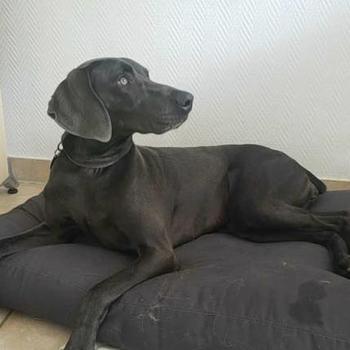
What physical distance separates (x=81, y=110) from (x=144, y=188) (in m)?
A: 0.33

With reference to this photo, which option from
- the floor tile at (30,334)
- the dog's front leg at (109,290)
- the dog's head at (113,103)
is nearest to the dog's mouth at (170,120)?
the dog's head at (113,103)

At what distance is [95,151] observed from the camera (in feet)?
5.23

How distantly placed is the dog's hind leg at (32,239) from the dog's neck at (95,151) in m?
0.31

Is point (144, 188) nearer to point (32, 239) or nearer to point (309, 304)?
point (32, 239)

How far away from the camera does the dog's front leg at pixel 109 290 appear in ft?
4.42

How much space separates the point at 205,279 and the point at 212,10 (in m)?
1.23

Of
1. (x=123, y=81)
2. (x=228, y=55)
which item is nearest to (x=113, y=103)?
(x=123, y=81)

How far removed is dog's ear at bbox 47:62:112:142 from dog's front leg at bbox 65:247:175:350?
360mm

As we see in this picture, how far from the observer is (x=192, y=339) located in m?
1.33

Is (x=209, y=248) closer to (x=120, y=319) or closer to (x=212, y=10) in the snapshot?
(x=120, y=319)

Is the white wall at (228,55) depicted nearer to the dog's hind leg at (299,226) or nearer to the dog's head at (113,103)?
the dog's hind leg at (299,226)

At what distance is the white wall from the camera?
221 centimetres

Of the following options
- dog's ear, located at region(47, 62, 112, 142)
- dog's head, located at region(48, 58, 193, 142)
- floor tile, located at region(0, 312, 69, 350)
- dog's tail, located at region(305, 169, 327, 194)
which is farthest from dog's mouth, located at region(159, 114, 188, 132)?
dog's tail, located at region(305, 169, 327, 194)

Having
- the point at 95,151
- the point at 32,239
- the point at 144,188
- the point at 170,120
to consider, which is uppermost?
the point at 170,120
